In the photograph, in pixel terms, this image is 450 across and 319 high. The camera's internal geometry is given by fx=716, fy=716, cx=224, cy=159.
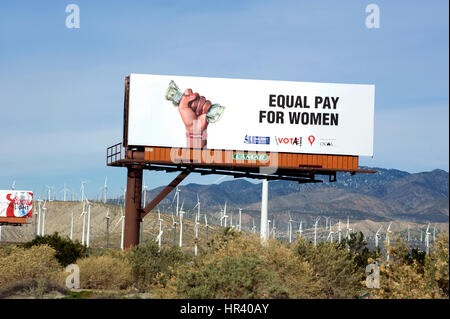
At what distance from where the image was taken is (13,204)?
11944 centimetres

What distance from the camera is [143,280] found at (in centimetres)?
3409

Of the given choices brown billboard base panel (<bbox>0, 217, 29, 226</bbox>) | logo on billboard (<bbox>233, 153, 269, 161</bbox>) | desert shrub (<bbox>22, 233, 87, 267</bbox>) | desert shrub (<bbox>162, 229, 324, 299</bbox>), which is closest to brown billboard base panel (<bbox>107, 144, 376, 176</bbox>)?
logo on billboard (<bbox>233, 153, 269, 161</bbox>)

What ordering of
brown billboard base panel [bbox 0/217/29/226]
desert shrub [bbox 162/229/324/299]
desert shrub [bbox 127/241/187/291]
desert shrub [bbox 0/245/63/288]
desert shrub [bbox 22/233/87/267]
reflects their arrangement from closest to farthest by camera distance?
desert shrub [bbox 162/229/324/299] → desert shrub [bbox 0/245/63/288] → desert shrub [bbox 127/241/187/291] → desert shrub [bbox 22/233/87/267] → brown billboard base panel [bbox 0/217/29/226]

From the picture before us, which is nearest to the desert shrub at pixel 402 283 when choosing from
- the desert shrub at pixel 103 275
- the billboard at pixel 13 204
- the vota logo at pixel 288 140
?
the desert shrub at pixel 103 275

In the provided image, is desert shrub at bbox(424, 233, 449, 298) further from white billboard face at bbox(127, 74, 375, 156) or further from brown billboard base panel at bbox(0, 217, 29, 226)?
brown billboard base panel at bbox(0, 217, 29, 226)

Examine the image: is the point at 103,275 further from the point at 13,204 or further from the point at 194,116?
the point at 13,204

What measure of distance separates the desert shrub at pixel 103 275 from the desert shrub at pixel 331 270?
8.25m

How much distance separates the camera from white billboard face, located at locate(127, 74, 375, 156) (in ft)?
133

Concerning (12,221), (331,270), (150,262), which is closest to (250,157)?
(150,262)

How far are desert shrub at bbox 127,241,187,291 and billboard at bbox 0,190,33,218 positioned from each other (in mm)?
88136
